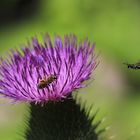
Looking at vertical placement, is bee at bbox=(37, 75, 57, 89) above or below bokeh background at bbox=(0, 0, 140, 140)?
above

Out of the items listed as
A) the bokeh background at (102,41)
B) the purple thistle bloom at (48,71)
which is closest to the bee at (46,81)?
the purple thistle bloom at (48,71)

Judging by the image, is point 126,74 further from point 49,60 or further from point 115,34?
point 49,60

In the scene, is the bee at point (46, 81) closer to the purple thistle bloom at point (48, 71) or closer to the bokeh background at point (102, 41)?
the purple thistle bloom at point (48, 71)

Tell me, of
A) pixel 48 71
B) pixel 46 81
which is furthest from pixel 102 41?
pixel 46 81

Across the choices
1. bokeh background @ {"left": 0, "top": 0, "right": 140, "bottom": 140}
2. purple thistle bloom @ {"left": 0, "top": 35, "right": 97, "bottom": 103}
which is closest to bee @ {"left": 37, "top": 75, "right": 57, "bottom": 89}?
purple thistle bloom @ {"left": 0, "top": 35, "right": 97, "bottom": 103}

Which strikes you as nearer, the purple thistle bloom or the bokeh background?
the purple thistle bloom

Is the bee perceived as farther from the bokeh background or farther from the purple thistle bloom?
the bokeh background

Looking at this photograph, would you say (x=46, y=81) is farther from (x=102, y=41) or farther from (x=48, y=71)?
(x=102, y=41)
